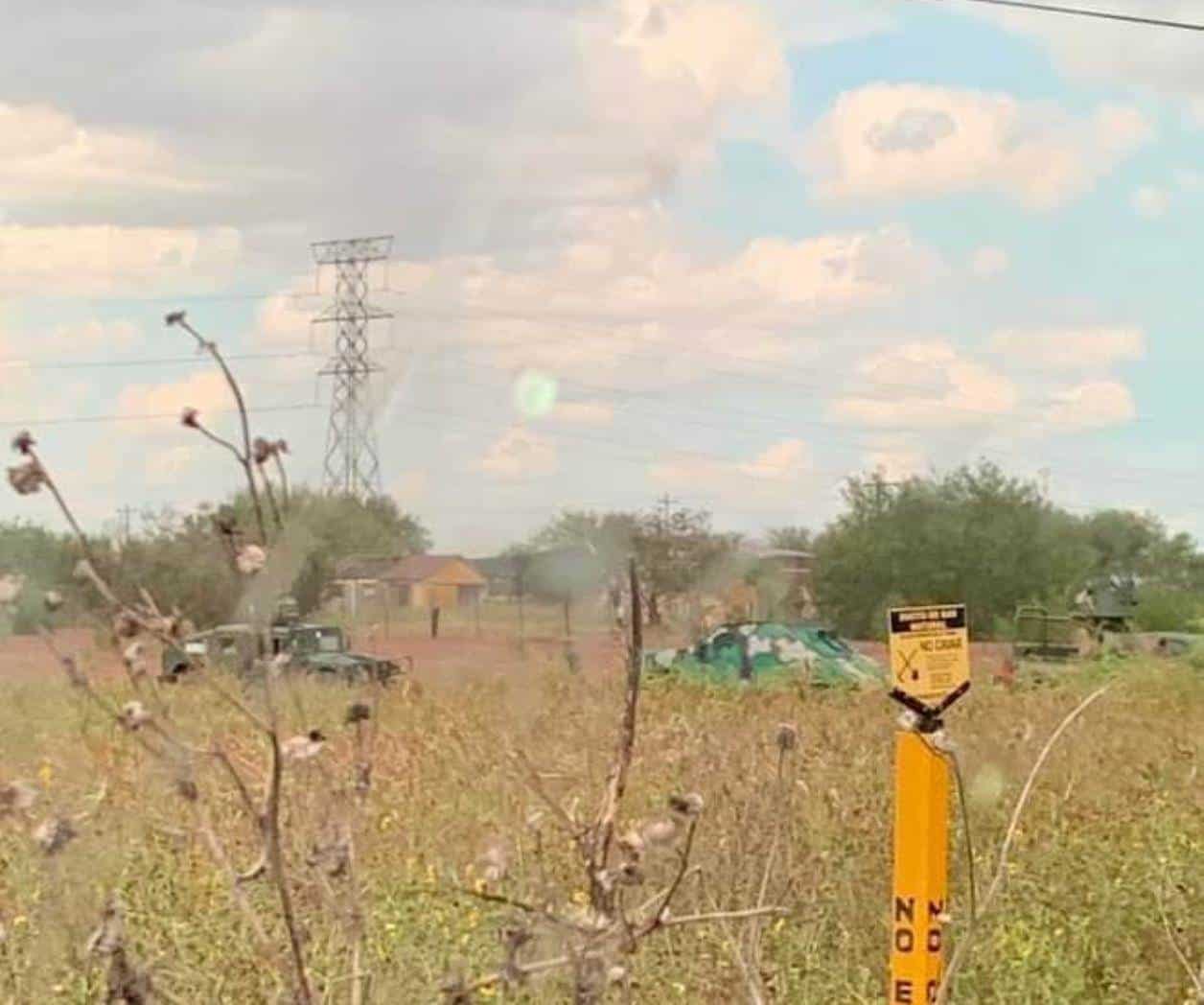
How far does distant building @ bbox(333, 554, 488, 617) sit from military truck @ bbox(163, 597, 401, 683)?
4.5 inches

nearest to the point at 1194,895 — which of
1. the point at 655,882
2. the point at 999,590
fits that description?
the point at 655,882

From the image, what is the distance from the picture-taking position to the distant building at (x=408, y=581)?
3.86 m

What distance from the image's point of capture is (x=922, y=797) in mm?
3443

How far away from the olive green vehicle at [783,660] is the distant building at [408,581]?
5.03 metres

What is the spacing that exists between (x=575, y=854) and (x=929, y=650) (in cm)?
191

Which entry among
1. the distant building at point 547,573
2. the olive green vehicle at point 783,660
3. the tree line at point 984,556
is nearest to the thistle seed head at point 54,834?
the distant building at point 547,573

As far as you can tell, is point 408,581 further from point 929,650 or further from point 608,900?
point 608,900

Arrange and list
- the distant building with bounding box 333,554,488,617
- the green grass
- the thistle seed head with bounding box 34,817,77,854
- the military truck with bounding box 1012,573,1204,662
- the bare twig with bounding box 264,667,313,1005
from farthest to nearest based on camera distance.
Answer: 1. the military truck with bounding box 1012,573,1204,662
2. the green grass
3. the distant building with bounding box 333,554,488,617
4. the thistle seed head with bounding box 34,817,77,854
5. the bare twig with bounding box 264,667,313,1005

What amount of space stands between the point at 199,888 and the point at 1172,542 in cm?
3616

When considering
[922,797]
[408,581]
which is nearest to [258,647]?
[922,797]

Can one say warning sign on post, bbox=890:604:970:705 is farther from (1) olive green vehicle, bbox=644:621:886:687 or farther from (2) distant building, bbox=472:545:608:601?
(1) olive green vehicle, bbox=644:621:886:687

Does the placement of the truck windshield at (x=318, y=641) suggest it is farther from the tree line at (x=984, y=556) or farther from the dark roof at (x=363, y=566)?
the tree line at (x=984, y=556)

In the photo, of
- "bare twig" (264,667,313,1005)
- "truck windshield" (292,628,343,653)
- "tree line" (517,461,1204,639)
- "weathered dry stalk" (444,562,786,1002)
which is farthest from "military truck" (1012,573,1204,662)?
"bare twig" (264,667,313,1005)

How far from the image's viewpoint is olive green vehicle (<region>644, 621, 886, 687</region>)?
37.8ft
